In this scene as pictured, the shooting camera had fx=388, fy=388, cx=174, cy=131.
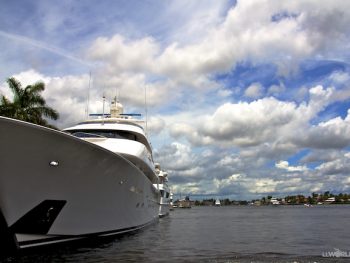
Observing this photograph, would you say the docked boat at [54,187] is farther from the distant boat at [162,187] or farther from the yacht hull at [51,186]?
the distant boat at [162,187]

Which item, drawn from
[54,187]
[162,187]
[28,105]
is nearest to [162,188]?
[162,187]

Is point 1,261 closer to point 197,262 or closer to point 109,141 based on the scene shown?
point 197,262

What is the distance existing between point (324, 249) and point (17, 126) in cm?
1401

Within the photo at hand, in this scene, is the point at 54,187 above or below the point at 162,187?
below

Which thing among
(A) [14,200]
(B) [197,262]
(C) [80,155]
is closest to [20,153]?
(A) [14,200]

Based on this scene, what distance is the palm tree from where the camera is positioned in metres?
34.8

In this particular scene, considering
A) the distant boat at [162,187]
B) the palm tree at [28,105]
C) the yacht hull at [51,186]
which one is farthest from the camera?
the distant boat at [162,187]

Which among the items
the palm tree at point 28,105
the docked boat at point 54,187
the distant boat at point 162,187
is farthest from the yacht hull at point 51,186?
the distant boat at point 162,187

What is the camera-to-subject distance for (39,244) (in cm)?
1428

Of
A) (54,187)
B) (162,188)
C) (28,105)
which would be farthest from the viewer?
(162,188)

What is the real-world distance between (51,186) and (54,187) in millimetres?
154

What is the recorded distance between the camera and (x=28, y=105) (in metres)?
36.3

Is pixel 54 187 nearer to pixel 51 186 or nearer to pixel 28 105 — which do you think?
pixel 51 186

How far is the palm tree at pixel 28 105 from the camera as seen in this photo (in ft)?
114
